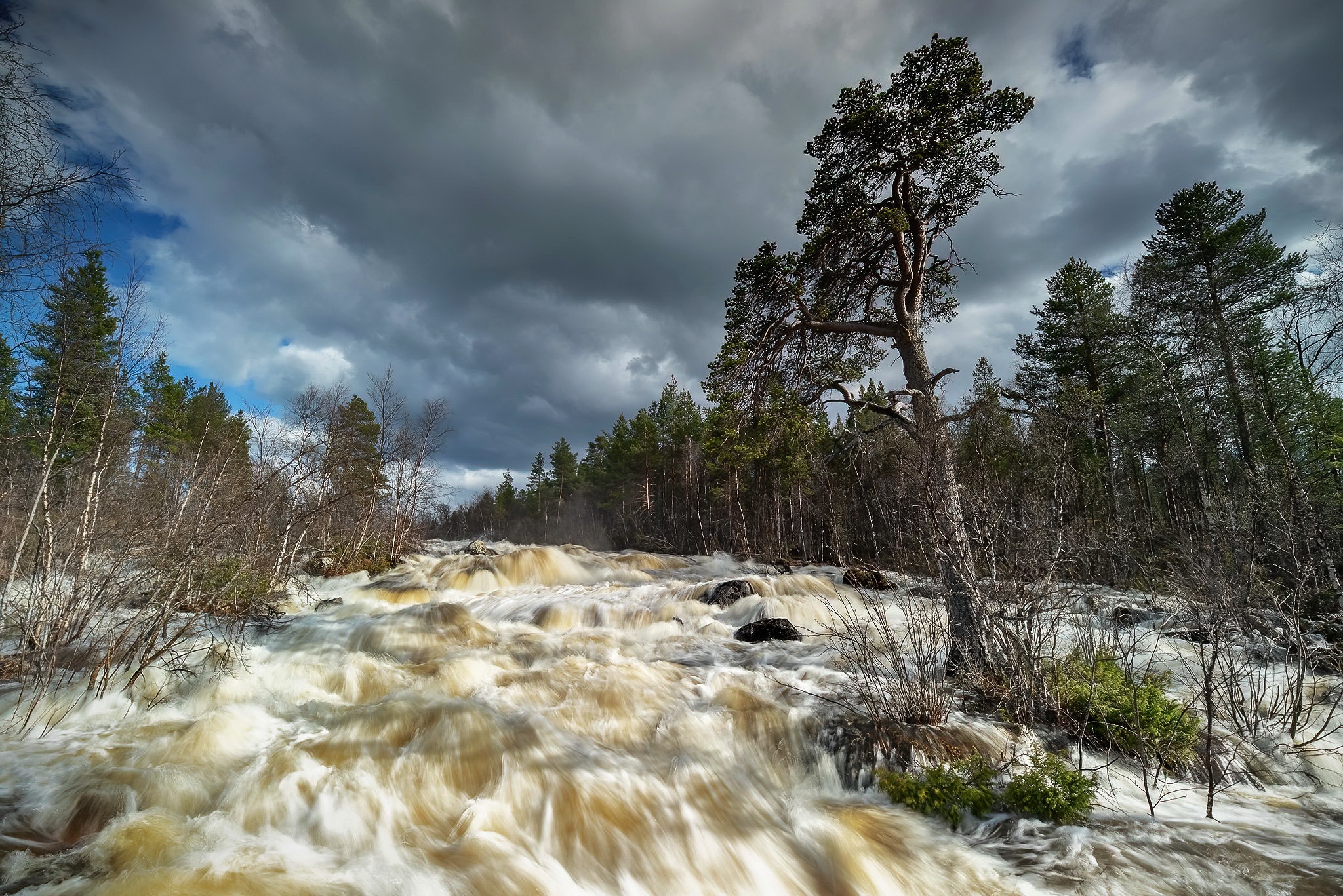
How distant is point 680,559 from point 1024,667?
23.3m

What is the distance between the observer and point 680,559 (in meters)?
28.3

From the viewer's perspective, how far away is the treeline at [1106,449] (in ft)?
22.7

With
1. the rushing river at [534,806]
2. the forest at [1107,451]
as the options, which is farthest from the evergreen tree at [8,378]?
the forest at [1107,451]

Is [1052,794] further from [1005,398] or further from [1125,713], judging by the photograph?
[1005,398]

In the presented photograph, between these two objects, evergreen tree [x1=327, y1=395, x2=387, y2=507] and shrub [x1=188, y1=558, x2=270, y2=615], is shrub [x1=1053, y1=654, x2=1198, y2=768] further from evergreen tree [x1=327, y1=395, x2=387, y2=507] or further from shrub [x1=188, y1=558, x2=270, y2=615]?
evergreen tree [x1=327, y1=395, x2=387, y2=507]

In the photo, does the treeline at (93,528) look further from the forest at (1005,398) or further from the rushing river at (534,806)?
the forest at (1005,398)

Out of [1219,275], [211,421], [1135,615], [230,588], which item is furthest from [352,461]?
[1219,275]

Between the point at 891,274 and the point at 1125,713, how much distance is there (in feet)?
21.9

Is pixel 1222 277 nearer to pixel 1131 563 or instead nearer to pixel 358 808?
pixel 1131 563

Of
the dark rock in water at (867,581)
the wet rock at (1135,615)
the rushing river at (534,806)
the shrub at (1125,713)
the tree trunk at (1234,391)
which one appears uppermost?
the tree trunk at (1234,391)

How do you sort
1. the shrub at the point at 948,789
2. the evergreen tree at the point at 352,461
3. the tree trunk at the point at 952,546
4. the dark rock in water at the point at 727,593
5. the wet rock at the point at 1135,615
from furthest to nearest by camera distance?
the evergreen tree at the point at 352,461
the dark rock in water at the point at 727,593
the wet rock at the point at 1135,615
the tree trunk at the point at 952,546
the shrub at the point at 948,789

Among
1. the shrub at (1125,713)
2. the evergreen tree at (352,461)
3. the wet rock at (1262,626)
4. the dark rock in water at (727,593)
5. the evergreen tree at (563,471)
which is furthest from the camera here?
the evergreen tree at (563,471)

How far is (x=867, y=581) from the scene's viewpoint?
17.3 metres

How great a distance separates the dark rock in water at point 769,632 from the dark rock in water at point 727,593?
334cm
